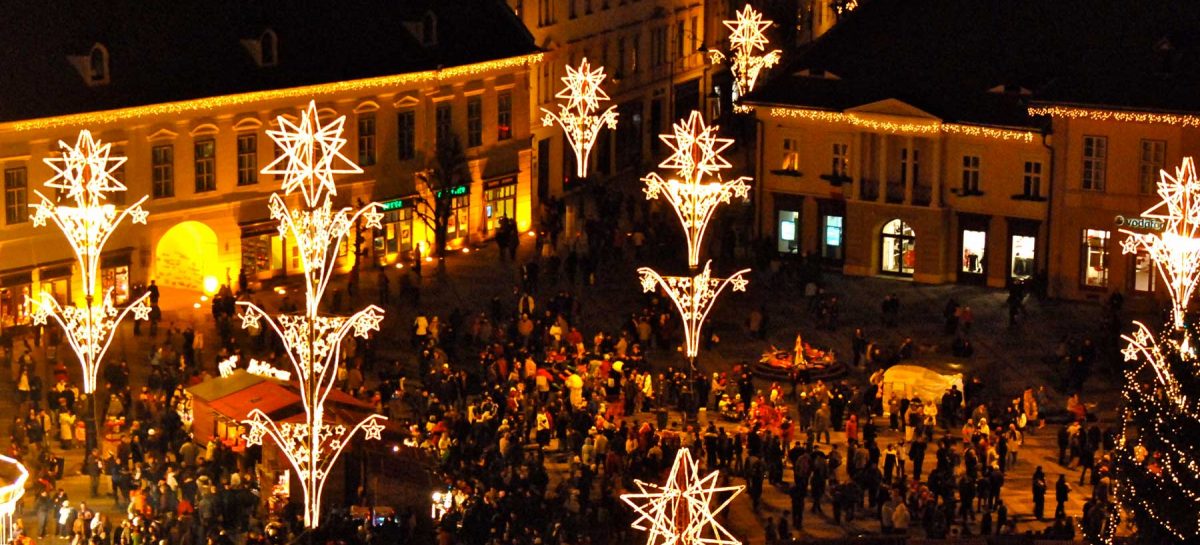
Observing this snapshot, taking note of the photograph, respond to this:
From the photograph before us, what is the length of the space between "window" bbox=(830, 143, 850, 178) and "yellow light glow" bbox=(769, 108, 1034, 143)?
797 millimetres

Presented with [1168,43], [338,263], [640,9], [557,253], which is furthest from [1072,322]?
[640,9]

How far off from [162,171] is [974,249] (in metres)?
21.8

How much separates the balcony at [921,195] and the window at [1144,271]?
19.7 ft

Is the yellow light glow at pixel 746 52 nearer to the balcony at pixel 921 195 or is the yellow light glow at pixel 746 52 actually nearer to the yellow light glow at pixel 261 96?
the balcony at pixel 921 195

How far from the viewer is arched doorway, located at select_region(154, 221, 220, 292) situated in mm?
78688

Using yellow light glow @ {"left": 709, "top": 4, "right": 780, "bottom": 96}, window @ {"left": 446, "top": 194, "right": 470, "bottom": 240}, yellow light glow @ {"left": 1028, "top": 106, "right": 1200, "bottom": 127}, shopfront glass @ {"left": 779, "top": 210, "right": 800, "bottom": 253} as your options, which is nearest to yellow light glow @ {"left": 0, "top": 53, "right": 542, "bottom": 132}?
window @ {"left": 446, "top": 194, "right": 470, "bottom": 240}

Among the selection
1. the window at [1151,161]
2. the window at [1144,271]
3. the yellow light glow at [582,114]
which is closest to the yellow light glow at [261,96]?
the yellow light glow at [582,114]

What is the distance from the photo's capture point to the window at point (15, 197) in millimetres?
73375

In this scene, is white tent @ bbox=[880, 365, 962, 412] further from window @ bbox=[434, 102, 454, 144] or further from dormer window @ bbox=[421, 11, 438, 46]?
dormer window @ bbox=[421, 11, 438, 46]

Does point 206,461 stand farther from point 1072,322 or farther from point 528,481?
point 1072,322

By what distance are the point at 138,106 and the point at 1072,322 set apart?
2404cm

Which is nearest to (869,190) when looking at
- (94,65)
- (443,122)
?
(443,122)

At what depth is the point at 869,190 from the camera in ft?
274

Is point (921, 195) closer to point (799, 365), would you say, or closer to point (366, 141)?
point (799, 365)
